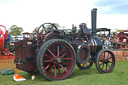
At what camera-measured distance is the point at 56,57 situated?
16.3 ft

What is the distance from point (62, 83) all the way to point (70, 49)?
118 cm

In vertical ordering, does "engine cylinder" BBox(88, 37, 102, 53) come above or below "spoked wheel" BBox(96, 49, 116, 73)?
above

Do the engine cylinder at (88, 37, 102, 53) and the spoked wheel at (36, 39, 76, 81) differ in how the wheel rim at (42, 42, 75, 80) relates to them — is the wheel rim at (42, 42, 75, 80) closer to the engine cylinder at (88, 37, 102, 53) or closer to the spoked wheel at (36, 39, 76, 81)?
the spoked wheel at (36, 39, 76, 81)

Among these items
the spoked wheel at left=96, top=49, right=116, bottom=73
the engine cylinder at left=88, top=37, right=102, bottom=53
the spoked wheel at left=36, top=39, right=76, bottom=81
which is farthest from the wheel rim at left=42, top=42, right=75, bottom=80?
the engine cylinder at left=88, top=37, right=102, bottom=53

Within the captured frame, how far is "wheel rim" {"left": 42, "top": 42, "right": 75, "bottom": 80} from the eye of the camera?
16.3 ft

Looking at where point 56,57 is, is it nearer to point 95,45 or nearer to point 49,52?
point 49,52

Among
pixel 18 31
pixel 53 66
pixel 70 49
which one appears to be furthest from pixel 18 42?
pixel 18 31

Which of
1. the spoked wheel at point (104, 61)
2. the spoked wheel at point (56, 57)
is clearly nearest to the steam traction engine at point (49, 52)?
the spoked wheel at point (56, 57)

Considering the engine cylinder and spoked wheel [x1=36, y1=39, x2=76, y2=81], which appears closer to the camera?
spoked wheel [x1=36, y1=39, x2=76, y2=81]

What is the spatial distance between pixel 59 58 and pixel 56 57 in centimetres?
9

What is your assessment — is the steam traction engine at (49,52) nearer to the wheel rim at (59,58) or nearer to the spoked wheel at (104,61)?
the wheel rim at (59,58)

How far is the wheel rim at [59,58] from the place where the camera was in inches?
195

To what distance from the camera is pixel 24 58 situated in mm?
4902

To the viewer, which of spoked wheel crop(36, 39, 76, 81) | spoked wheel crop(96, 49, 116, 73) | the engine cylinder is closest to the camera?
spoked wheel crop(36, 39, 76, 81)
